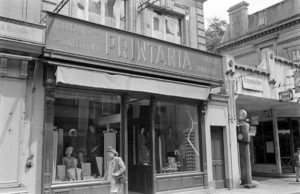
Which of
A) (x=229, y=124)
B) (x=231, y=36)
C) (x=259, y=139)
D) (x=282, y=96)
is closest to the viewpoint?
(x=229, y=124)

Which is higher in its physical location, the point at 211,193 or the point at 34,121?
the point at 34,121

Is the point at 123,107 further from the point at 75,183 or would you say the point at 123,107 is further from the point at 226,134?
the point at 226,134

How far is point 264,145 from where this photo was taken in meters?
21.4

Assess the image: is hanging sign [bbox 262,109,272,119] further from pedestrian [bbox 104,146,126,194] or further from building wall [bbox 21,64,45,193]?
building wall [bbox 21,64,45,193]

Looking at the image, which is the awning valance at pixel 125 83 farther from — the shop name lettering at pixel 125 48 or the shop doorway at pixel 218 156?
the shop doorway at pixel 218 156

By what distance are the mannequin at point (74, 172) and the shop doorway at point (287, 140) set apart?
14988 millimetres

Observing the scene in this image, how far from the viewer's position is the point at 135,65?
37.2 feet

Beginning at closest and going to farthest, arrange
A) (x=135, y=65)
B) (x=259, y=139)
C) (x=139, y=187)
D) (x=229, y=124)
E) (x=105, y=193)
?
(x=105, y=193), (x=135, y=65), (x=139, y=187), (x=229, y=124), (x=259, y=139)

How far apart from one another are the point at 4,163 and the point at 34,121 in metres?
1.39

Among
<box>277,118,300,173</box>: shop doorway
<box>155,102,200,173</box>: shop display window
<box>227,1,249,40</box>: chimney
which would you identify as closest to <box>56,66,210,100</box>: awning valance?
<box>155,102,200,173</box>: shop display window

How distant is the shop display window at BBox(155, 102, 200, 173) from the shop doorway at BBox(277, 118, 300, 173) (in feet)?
32.7

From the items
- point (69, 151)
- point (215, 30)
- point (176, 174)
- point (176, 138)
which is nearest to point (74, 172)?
point (69, 151)

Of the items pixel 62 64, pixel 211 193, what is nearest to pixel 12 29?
pixel 62 64

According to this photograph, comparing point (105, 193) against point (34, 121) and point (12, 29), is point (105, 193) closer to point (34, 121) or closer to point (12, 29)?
point (34, 121)
